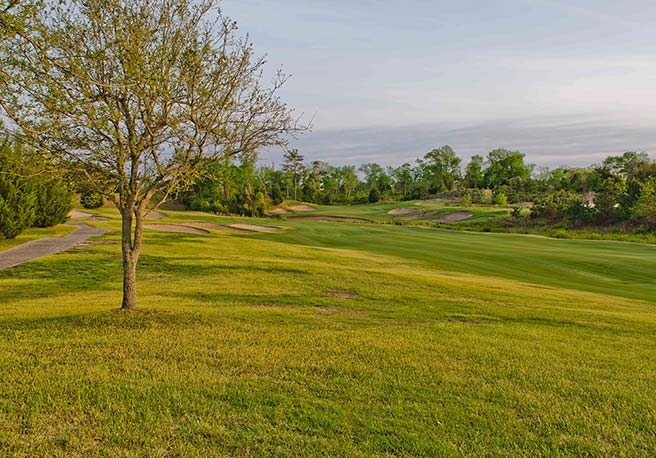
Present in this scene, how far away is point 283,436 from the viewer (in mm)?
4223

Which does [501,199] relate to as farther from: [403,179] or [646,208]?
[403,179]

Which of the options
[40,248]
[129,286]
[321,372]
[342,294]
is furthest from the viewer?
[40,248]

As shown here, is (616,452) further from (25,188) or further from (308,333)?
(25,188)

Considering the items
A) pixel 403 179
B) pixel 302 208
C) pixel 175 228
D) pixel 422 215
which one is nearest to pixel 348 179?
pixel 403 179

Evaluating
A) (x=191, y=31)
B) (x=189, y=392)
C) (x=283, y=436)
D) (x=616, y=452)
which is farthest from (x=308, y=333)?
(x=191, y=31)

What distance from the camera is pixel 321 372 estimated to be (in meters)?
5.83

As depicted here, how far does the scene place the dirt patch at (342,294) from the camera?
12.1 m

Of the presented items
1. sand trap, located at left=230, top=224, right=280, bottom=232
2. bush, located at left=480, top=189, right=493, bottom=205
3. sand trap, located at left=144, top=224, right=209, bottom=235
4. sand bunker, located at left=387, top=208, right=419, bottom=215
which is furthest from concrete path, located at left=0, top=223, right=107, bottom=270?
bush, located at left=480, top=189, right=493, bottom=205

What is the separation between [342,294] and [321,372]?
258 inches

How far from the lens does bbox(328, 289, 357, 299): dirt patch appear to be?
12.1 m

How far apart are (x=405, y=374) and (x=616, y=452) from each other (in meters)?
2.42

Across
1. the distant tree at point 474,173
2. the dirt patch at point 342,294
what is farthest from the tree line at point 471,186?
the dirt patch at point 342,294

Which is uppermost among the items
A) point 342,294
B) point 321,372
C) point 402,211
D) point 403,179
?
point 403,179

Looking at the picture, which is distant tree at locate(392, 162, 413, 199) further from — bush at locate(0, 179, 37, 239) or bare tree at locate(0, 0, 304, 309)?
bare tree at locate(0, 0, 304, 309)
